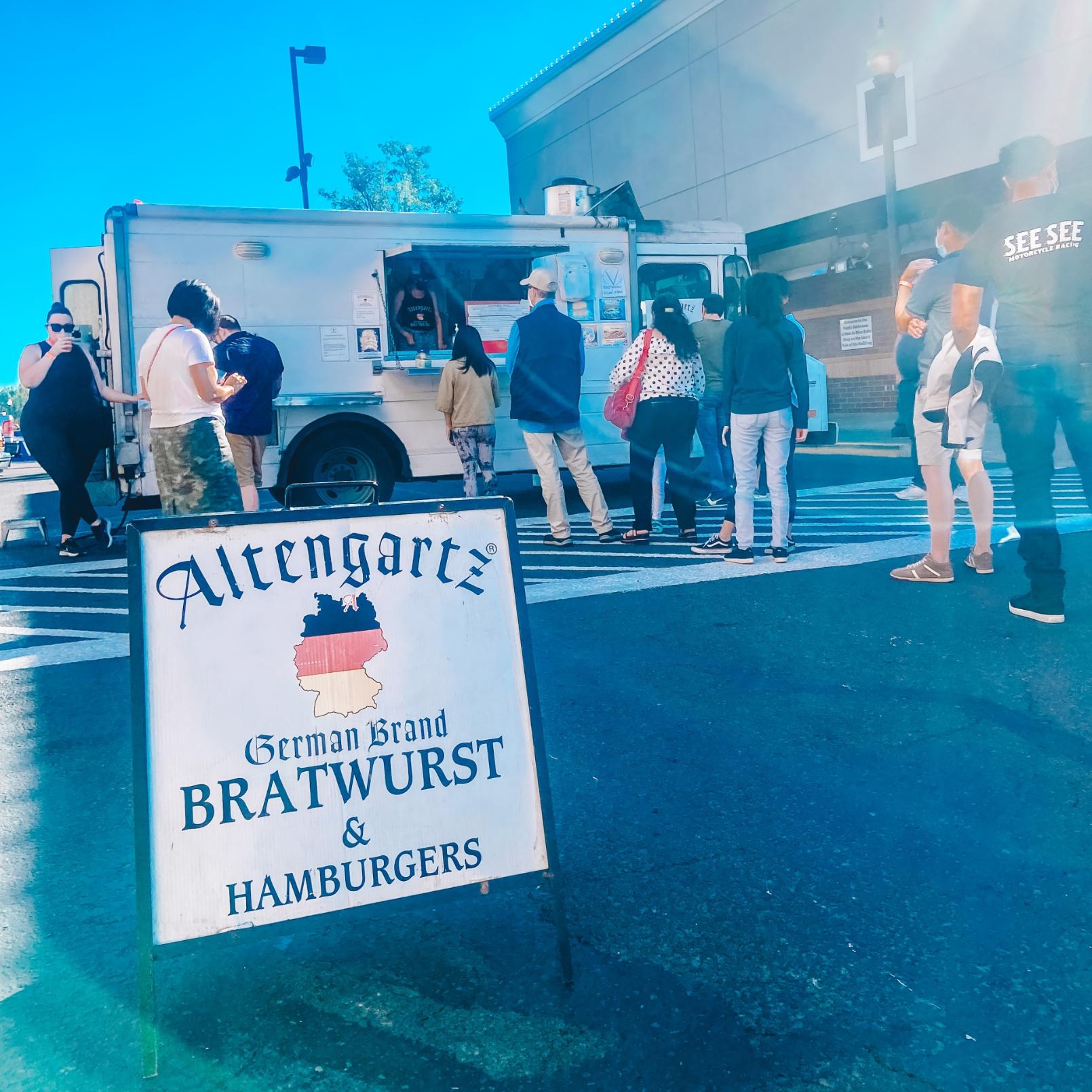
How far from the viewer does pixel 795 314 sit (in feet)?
84.5

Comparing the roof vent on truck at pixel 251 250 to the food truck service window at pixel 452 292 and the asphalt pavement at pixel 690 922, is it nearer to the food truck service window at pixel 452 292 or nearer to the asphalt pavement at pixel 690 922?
the food truck service window at pixel 452 292

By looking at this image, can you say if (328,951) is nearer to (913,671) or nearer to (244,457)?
(913,671)

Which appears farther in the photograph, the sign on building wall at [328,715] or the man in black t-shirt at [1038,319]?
the man in black t-shirt at [1038,319]

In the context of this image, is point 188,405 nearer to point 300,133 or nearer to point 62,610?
point 62,610

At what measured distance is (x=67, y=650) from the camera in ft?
19.6

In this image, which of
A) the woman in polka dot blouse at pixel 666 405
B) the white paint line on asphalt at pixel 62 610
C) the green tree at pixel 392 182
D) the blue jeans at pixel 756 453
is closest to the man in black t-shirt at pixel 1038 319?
the blue jeans at pixel 756 453

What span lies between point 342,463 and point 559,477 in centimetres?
269

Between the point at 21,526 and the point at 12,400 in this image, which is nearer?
the point at 21,526

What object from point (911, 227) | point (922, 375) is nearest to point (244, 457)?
point (922, 375)

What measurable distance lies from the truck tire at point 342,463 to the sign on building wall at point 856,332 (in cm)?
1581

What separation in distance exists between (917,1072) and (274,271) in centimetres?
917

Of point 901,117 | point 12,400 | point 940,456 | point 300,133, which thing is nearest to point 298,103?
point 300,133

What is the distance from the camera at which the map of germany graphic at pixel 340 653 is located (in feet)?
8.11

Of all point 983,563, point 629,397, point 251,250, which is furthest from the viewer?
Result: point 251,250
